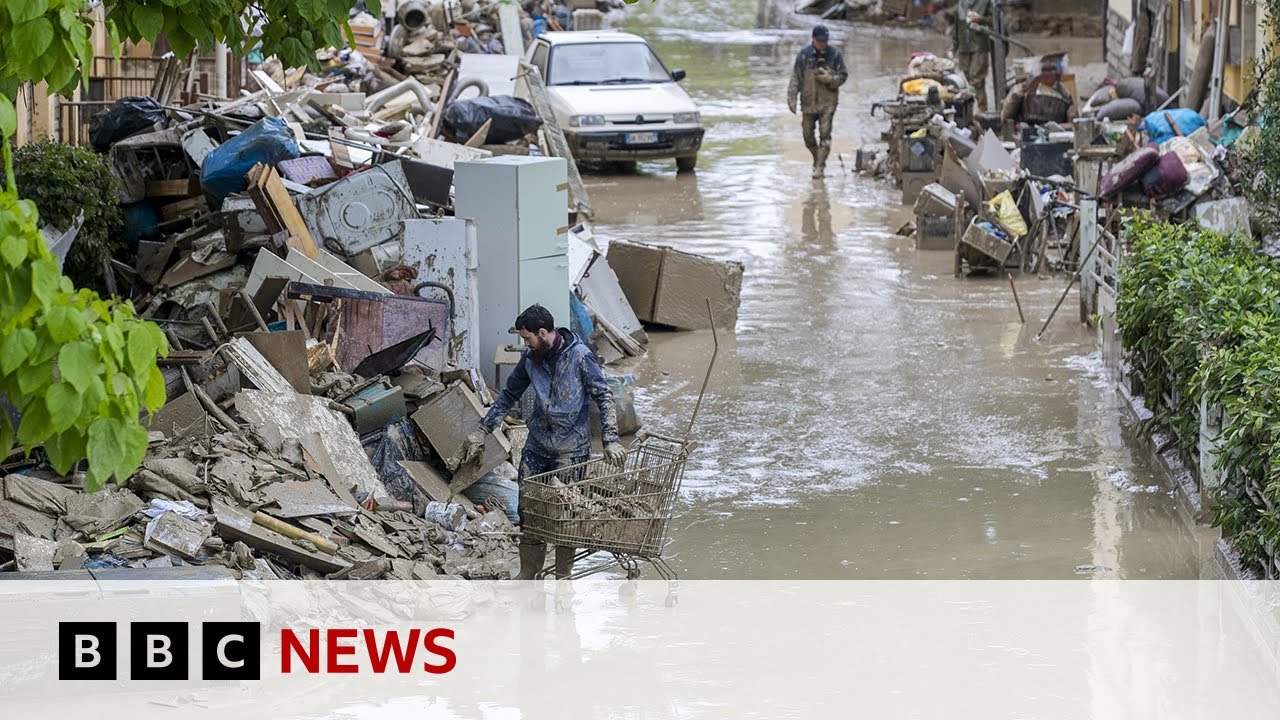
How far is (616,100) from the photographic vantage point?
22.1 metres

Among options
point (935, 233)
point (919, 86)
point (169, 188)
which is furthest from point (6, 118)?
point (919, 86)

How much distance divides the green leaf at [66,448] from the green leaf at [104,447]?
0.08 metres

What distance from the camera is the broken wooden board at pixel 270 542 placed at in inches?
311

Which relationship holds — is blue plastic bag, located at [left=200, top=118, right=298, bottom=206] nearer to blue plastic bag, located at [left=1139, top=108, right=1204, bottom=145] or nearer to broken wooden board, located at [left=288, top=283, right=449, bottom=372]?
broken wooden board, located at [left=288, top=283, right=449, bottom=372]

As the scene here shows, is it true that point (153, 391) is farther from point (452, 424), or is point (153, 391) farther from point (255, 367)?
point (452, 424)

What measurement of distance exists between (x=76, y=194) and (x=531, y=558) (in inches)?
204

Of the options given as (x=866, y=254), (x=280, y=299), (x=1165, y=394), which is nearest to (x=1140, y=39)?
(x=866, y=254)

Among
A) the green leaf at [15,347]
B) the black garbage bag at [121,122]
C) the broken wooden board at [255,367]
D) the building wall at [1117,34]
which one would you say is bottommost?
the broken wooden board at [255,367]

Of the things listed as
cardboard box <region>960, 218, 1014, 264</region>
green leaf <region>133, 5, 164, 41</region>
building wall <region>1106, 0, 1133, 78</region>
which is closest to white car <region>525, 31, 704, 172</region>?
cardboard box <region>960, 218, 1014, 264</region>

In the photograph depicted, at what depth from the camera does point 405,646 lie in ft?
24.6

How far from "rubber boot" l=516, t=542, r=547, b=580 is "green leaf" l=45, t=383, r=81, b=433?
4.35 meters

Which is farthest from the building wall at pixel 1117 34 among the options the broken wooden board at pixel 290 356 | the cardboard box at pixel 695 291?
the broken wooden board at pixel 290 356

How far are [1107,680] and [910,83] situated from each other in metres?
16.7

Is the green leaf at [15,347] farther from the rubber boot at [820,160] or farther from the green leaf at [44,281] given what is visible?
the rubber boot at [820,160]
